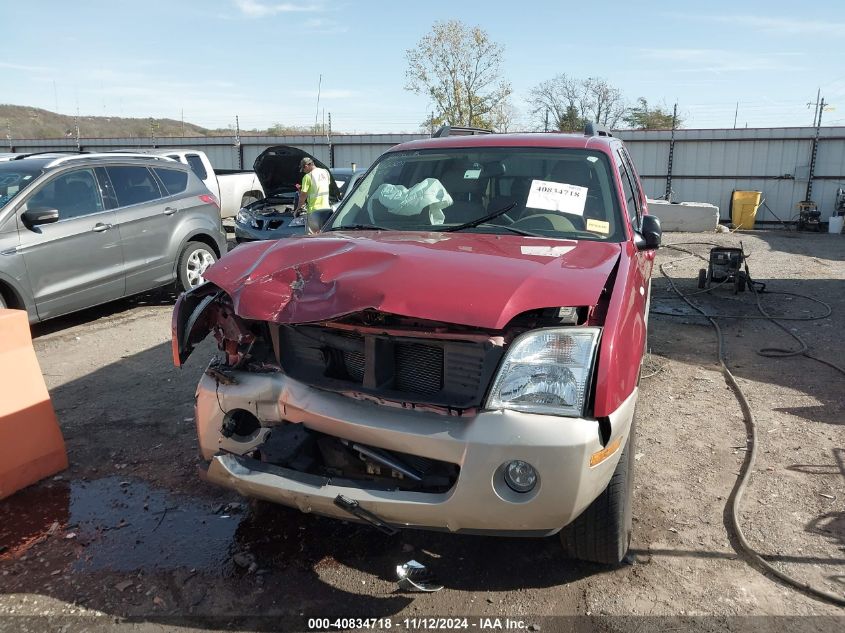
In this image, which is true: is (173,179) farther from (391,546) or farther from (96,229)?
(391,546)

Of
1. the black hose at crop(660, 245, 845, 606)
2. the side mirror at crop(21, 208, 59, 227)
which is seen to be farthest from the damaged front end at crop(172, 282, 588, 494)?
the side mirror at crop(21, 208, 59, 227)

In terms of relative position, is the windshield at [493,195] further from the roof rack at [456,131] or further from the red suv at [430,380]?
the roof rack at [456,131]

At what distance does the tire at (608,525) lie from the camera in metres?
2.67

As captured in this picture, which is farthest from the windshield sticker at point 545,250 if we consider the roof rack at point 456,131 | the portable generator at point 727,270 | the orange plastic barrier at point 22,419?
the portable generator at point 727,270

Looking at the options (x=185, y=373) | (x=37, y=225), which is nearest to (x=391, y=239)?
(x=185, y=373)

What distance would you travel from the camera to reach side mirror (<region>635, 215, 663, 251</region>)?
3654 mm

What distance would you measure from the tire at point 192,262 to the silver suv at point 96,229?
13 mm

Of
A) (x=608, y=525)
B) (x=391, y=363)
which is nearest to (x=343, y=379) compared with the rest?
(x=391, y=363)

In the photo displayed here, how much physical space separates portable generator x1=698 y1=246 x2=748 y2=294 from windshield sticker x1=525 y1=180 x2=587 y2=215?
20.1 ft

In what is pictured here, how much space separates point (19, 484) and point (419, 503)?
2.65 metres

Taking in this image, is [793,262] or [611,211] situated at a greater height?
[611,211]

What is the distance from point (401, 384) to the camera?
270 cm

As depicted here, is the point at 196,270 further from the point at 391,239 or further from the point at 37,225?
the point at 391,239

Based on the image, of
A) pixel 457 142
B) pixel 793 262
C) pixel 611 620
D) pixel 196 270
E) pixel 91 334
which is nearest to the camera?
pixel 611 620
